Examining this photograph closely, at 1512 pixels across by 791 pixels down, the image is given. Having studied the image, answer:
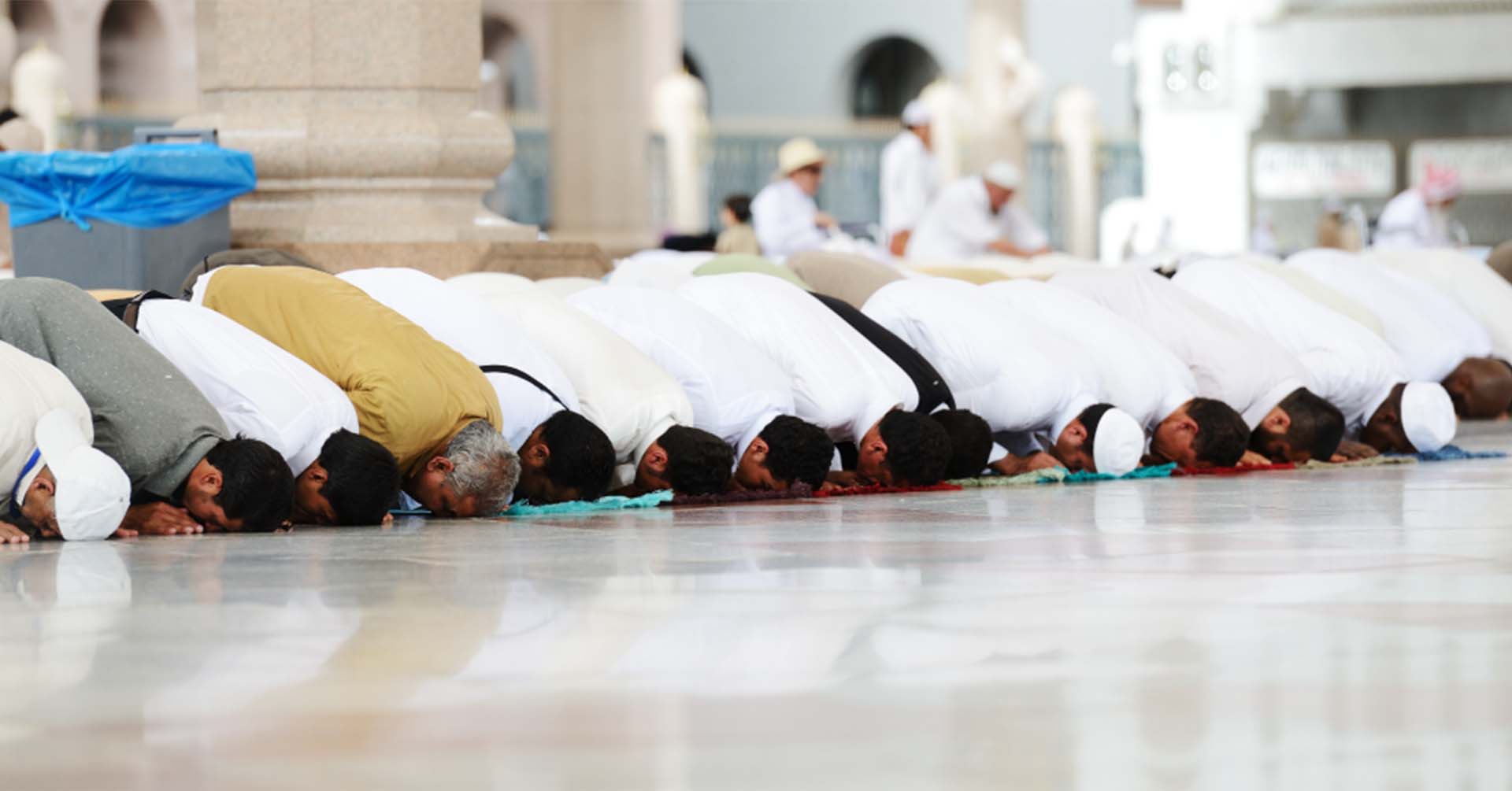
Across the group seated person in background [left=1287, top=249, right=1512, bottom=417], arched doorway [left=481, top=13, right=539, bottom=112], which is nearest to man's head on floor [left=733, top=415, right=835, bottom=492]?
seated person in background [left=1287, top=249, right=1512, bottom=417]

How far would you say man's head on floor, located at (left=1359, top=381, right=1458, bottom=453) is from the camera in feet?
21.5

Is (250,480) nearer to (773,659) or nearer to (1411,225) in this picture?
(773,659)

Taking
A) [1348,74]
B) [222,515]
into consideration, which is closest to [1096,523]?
[222,515]

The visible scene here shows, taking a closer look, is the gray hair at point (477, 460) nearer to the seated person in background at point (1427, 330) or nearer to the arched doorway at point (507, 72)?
the seated person in background at point (1427, 330)

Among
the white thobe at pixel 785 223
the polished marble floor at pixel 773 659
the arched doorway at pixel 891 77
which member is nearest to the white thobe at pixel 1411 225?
the white thobe at pixel 785 223

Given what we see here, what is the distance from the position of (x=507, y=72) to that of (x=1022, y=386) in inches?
787

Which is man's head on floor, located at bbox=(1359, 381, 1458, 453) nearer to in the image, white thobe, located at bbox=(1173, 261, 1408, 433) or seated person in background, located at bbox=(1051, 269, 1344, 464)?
white thobe, located at bbox=(1173, 261, 1408, 433)

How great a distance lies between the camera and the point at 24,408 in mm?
4363

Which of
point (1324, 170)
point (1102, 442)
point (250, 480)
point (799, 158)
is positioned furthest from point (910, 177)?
point (250, 480)

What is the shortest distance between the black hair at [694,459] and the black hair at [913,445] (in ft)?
1.52

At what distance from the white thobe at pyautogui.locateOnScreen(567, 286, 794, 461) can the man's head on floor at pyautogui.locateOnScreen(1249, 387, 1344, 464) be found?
1.56 meters

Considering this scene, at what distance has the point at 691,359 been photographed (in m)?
5.56

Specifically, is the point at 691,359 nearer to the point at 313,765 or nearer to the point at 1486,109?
the point at 313,765

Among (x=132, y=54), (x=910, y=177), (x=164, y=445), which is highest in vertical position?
(x=132, y=54)
